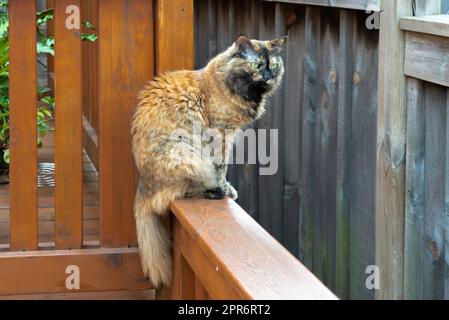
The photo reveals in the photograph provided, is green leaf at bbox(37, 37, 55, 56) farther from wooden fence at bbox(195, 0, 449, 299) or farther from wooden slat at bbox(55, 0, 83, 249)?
wooden fence at bbox(195, 0, 449, 299)

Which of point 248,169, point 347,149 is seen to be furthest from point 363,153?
point 248,169

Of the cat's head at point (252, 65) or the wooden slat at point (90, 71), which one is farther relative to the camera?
the wooden slat at point (90, 71)

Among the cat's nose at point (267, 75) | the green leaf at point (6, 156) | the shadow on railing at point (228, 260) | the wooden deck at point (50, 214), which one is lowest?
the wooden deck at point (50, 214)

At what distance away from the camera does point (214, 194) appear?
3572mm

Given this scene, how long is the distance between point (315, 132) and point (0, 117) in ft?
5.94

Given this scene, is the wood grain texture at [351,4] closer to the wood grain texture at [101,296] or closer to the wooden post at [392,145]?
the wooden post at [392,145]

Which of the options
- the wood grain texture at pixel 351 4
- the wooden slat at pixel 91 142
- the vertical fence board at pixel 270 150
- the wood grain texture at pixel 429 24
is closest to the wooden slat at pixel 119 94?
the wood grain texture at pixel 351 4

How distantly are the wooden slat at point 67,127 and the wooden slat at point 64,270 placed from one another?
0.10 metres

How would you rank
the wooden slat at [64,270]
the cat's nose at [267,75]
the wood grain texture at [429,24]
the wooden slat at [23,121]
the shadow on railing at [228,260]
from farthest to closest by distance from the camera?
the cat's nose at [267,75], the wooden slat at [64,270], the wooden slat at [23,121], the wood grain texture at [429,24], the shadow on railing at [228,260]

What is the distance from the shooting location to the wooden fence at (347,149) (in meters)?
3.32

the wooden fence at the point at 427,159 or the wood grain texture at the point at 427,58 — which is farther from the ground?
the wood grain texture at the point at 427,58

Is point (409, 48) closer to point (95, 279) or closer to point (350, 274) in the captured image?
point (350, 274)
